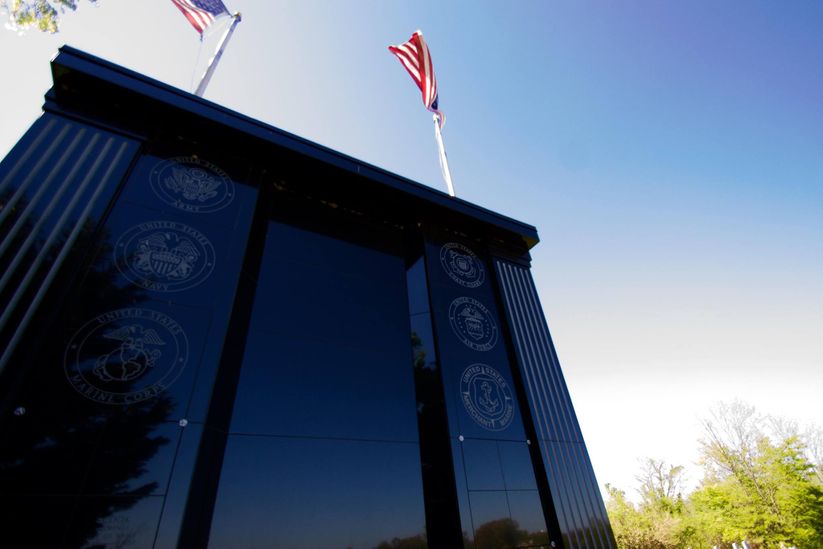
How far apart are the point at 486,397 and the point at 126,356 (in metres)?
4.84

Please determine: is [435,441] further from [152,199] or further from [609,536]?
[152,199]

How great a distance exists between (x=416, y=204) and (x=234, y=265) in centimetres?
377

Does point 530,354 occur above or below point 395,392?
above

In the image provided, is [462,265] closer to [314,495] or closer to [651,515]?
[314,495]

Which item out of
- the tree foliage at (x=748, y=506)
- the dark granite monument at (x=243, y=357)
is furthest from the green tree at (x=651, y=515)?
the dark granite monument at (x=243, y=357)

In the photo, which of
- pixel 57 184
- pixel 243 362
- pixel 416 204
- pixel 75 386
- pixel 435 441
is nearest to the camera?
pixel 75 386

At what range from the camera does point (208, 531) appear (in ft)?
11.5

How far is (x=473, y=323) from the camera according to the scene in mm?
6691

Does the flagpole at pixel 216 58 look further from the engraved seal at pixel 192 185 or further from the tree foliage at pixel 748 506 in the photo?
the tree foliage at pixel 748 506

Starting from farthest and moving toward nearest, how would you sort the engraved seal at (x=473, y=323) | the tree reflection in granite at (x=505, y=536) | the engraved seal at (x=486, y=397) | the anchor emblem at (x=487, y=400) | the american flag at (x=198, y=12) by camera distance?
the american flag at (x=198, y=12) < the engraved seal at (x=473, y=323) < the anchor emblem at (x=487, y=400) < the engraved seal at (x=486, y=397) < the tree reflection in granite at (x=505, y=536)

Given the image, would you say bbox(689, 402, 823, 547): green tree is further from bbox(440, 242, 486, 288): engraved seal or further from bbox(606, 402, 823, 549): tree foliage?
bbox(440, 242, 486, 288): engraved seal

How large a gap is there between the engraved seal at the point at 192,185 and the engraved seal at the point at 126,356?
173cm

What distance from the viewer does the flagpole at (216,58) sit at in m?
6.58

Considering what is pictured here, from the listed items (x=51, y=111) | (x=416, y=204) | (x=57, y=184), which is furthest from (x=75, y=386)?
(x=416, y=204)
